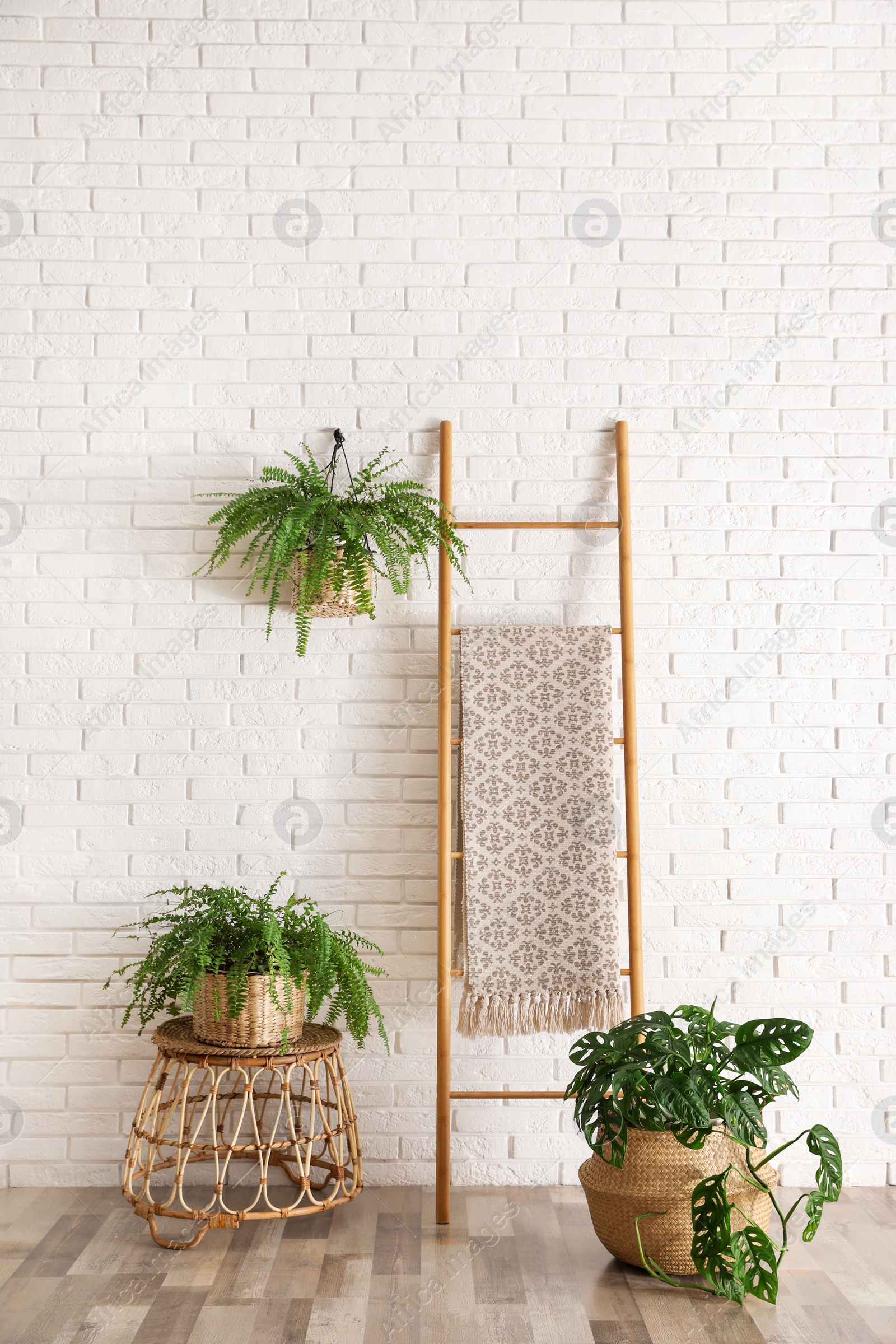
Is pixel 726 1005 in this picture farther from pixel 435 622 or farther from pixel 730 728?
pixel 435 622

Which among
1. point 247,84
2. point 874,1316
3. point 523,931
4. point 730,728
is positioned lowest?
point 874,1316

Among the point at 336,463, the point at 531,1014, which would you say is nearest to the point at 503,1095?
the point at 531,1014

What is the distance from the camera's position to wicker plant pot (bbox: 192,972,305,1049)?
6.90 ft

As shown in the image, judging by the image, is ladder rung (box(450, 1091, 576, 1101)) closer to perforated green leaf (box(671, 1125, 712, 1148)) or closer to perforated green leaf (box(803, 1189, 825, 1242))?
perforated green leaf (box(671, 1125, 712, 1148))

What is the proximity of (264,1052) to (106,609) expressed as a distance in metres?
1.11

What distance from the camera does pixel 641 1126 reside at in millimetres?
1982

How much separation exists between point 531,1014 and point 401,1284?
0.61m

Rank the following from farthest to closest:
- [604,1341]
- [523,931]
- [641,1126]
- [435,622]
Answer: [435,622] → [523,931] → [641,1126] → [604,1341]

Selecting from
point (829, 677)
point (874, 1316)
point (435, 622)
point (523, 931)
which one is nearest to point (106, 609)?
point (435, 622)

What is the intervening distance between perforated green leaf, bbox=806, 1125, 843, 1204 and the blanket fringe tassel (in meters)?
0.49

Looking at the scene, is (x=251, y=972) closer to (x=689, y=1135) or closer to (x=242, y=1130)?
(x=242, y=1130)

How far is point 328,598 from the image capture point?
230 centimetres

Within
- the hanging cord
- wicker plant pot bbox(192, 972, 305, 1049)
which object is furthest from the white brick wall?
wicker plant pot bbox(192, 972, 305, 1049)

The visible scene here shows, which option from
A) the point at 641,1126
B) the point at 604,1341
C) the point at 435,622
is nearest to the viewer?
the point at 604,1341
